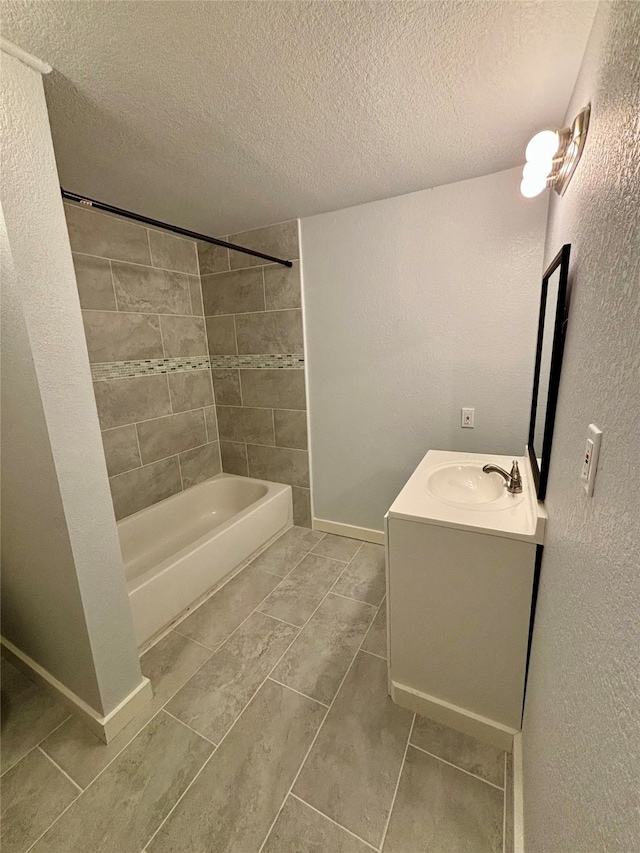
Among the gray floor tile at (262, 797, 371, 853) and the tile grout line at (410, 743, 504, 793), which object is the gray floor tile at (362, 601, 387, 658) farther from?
the gray floor tile at (262, 797, 371, 853)

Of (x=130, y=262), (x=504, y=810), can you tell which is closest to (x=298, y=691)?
(x=504, y=810)

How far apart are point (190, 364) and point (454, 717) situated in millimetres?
2598

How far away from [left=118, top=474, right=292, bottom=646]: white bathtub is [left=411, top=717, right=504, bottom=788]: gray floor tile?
129cm

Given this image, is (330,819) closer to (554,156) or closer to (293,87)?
(554,156)

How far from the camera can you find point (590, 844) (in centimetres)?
46

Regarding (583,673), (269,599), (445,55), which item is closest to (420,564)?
(583,673)

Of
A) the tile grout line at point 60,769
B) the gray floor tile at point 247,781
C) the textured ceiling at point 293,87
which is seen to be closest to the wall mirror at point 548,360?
the textured ceiling at point 293,87

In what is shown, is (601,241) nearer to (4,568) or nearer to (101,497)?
(101,497)

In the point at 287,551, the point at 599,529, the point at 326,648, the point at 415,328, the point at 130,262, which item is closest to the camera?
the point at 599,529

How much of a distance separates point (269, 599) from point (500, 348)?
1927mm

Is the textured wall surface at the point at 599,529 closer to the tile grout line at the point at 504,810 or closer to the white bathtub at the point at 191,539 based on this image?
the tile grout line at the point at 504,810

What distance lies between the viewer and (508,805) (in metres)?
1.08

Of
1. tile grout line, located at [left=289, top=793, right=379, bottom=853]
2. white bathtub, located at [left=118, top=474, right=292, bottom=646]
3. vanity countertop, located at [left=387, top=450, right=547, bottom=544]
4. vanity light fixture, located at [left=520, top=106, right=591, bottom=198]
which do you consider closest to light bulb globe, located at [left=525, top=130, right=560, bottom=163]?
vanity light fixture, located at [left=520, top=106, right=591, bottom=198]

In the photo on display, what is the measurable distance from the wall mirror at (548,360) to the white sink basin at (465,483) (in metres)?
0.22
